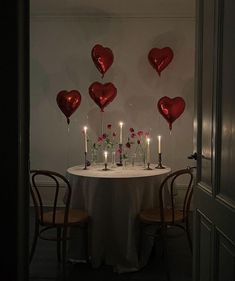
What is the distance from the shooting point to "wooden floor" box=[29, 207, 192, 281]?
104 inches

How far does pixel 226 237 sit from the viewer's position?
137 cm

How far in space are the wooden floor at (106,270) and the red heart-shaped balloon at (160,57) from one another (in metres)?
2.44

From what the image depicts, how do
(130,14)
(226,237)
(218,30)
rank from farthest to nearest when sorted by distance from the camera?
(130,14)
(218,30)
(226,237)

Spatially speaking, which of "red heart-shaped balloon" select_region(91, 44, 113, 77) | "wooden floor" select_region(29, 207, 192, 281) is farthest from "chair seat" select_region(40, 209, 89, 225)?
"red heart-shaped balloon" select_region(91, 44, 113, 77)

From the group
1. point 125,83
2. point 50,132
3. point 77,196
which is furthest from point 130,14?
point 77,196

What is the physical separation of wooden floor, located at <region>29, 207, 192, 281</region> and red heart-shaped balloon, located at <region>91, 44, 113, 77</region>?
7.83 ft

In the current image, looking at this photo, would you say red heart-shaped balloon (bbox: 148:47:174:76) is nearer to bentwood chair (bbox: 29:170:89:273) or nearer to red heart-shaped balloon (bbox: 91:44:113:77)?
red heart-shaped balloon (bbox: 91:44:113:77)
